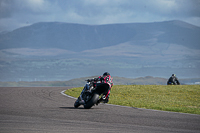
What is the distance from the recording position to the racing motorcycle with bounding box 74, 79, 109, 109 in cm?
1467

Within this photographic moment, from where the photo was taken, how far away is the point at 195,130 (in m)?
9.92

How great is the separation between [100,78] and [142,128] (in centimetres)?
510

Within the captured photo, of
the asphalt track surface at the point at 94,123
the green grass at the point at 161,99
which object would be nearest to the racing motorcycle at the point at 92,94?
the asphalt track surface at the point at 94,123

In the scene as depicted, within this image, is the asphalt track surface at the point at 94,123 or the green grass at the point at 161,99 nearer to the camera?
the asphalt track surface at the point at 94,123

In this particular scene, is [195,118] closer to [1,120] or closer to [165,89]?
[1,120]

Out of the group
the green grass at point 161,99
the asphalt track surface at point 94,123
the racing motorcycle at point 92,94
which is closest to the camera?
the asphalt track surface at point 94,123

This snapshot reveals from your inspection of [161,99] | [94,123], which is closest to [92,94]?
[94,123]

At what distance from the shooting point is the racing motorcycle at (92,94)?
48.1ft

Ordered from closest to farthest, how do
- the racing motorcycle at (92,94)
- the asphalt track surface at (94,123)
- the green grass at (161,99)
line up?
the asphalt track surface at (94,123)
the racing motorcycle at (92,94)
the green grass at (161,99)

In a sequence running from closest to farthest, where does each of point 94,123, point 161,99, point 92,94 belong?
point 94,123, point 92,94, point 161,99

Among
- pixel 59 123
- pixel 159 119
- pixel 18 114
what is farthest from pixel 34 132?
pixel 159 119

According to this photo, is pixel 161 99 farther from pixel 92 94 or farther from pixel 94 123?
pixel 94 123

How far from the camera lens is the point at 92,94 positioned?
1494 centimetres

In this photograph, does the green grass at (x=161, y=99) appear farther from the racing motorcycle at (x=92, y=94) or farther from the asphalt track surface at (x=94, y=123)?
the asphalt track surface at (x=94, y=123)
